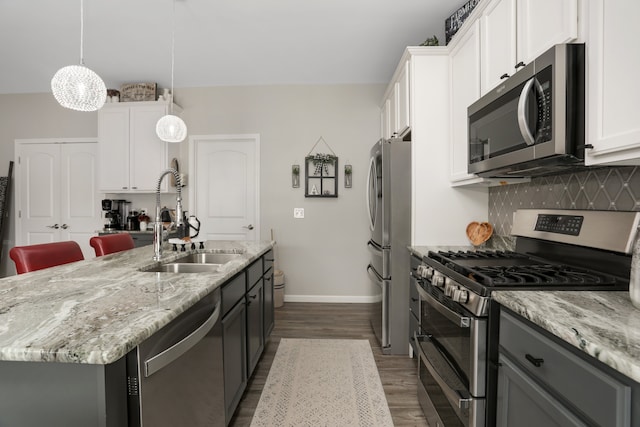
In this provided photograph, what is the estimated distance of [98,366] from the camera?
0.79 m

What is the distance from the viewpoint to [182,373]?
1.13 meters

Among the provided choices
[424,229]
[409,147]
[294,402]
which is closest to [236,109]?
[409,147]

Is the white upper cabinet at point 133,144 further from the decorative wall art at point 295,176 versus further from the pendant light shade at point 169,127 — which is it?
the decorative wall art at point 295,176

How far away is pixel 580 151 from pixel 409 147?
144 cm

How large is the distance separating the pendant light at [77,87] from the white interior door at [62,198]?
2.78 m

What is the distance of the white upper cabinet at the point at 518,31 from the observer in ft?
4.35

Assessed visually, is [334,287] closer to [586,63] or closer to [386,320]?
[386,320]

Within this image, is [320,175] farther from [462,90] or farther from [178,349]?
[178,349]

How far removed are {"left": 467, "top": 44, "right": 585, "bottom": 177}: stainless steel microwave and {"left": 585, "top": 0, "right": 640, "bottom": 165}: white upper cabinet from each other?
5 centimetres

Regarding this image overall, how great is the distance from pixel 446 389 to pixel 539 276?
64cm

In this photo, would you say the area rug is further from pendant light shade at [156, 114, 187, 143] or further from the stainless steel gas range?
pendant light shade at [156, 114, 187, 143]

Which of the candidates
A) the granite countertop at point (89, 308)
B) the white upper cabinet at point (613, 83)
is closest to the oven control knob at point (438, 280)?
the white upper cabinet at point (613, 83)

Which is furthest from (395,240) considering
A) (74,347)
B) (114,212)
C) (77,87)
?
(114,212)

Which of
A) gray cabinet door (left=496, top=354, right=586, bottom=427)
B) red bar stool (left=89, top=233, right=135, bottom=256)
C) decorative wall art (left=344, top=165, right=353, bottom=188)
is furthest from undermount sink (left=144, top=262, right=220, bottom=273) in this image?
decorative wall art (left=344, top=165, right=353, bottom=188)
